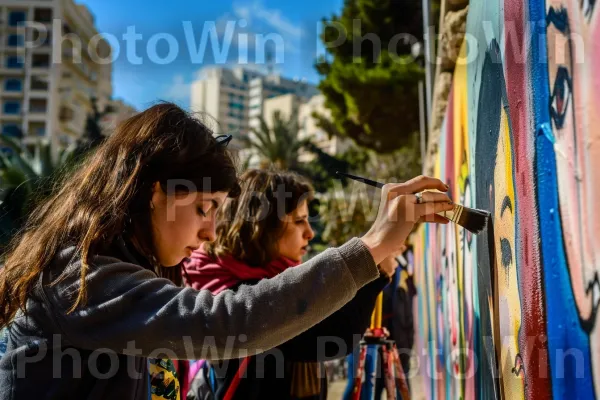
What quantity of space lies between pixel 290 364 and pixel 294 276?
1160 mm

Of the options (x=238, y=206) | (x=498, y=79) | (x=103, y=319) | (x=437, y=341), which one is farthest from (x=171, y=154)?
(x=437, y=341)

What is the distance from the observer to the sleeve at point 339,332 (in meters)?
2.01

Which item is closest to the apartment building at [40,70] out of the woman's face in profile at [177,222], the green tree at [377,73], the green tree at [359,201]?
the green tree at [359,201]

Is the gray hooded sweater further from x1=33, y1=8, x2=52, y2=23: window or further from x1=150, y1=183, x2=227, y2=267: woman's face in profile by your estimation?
x1=33, y1=8, x2=52, y2=23: window

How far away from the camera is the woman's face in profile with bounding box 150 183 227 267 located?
1403mm

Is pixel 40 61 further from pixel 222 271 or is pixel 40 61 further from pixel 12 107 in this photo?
pixel 222 271

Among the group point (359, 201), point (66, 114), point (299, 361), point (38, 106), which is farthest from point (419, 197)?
Answer: point (66, 114)

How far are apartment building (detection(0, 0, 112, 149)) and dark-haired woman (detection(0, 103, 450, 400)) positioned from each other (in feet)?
176

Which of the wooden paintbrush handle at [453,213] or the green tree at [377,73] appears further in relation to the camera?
the green tree at [377,73]

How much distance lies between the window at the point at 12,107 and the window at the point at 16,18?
7136 millimetres

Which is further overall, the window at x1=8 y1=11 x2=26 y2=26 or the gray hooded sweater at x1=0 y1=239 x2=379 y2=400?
the window at x1=8 y1=11 x2=26 y2=26

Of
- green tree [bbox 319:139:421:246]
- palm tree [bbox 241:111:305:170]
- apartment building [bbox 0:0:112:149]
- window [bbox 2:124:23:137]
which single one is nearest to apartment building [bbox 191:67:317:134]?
apartment building [bbox 0:0:112:149]

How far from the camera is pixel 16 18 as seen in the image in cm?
5372

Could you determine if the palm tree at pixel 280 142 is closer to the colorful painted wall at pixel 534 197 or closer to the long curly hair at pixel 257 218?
the long curly hair at pixel 257 218
